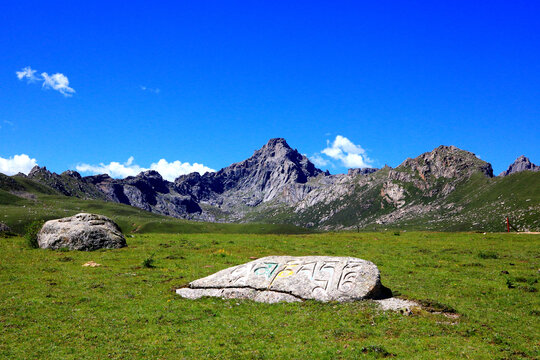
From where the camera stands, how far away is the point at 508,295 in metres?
24.5

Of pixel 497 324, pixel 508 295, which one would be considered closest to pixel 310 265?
pixel 497 324

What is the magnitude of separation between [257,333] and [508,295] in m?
18.4

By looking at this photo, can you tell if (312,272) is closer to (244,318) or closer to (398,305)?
(398,305)

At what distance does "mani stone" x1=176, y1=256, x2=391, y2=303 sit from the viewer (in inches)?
896

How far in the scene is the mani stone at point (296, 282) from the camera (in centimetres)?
2277

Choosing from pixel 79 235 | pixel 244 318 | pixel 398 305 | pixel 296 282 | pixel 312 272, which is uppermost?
pixel 79 235

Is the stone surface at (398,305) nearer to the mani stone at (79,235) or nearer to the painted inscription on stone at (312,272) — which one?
the painted inscription on stone at (312,272)

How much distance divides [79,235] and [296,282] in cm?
3300

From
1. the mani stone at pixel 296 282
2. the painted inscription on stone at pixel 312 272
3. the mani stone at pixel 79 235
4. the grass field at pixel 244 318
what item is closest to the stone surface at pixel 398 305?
the grass field at pixel 244 318

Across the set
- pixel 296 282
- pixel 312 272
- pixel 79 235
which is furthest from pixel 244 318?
pixel 79 235

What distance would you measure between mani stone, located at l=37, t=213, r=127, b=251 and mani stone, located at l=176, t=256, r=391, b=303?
24.7 m

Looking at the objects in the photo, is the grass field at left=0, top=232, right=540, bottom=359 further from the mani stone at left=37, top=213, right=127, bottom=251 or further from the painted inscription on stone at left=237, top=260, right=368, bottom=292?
the mani stone at left=37, top=213, right=127, bottom=251

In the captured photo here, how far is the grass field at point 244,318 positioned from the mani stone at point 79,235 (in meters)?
7.54

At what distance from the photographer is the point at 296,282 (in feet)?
79.3
